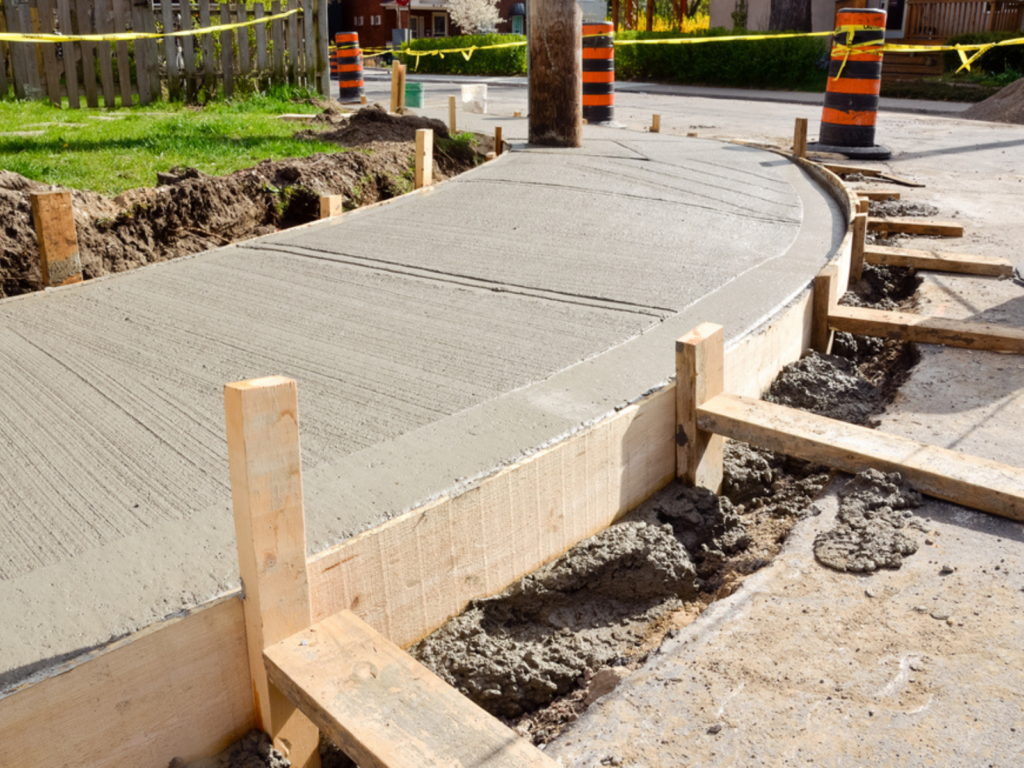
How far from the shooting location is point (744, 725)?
1.86 m

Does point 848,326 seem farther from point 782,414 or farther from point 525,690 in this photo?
point 525,690

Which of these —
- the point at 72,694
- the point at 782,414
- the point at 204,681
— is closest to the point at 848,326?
the point at 782,414

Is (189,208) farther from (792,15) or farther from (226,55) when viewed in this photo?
(792,15)

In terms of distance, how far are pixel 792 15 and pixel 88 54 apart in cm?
1884

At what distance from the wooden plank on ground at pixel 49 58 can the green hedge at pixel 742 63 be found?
53.8 ft

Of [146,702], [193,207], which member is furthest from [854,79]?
[146,702]

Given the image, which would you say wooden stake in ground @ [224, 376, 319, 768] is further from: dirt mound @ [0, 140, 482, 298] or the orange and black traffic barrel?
the orange and black traffic barrel

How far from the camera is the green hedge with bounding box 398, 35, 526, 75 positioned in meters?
28.3

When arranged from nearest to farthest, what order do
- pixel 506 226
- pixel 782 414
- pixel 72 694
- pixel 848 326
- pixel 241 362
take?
1. pixel 72 694
2. pixel 782 414
3. pixel 241 362
4. pixel 848 326
5. pixel 506 226

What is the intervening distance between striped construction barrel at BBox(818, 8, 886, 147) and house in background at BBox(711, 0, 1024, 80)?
13885mm

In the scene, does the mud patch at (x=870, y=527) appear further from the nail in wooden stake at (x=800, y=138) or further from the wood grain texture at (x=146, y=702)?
the nail in wooden stake at (x=800, y=138)

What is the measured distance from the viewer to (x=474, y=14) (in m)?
47.7

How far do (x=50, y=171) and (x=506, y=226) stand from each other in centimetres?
339

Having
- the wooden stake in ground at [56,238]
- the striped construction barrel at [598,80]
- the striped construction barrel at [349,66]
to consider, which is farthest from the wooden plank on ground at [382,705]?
the striped construction barrel at [349,66]
